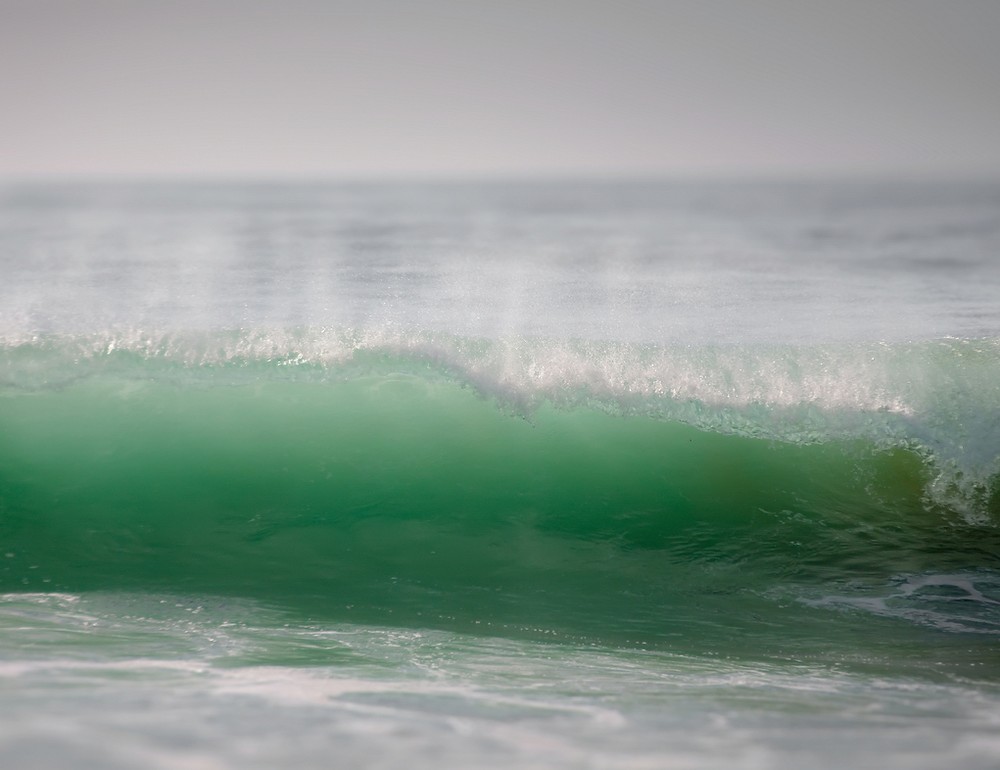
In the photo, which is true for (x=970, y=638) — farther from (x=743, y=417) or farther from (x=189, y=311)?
(x=189, y=311)

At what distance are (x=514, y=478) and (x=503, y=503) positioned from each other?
0.45ft

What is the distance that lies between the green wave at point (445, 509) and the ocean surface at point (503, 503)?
1 centimetres

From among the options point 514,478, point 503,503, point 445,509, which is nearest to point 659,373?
point 514,478

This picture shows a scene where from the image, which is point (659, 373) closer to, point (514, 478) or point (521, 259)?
point (514, 478)

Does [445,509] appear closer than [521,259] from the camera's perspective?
Yes

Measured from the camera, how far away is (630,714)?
5.13 ft

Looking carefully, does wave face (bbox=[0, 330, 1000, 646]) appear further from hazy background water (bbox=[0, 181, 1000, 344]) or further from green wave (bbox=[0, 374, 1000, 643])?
hazy background water (bbox=[0, 181, 1000, 344])

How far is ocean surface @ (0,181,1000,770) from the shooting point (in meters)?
1.50

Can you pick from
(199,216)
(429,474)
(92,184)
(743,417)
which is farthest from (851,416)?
(92,184)

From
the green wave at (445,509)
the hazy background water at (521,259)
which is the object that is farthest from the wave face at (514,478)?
the hazy background water at (521,259)

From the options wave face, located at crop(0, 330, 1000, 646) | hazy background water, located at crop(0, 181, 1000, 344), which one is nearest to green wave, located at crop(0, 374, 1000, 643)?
wave face, located at crop(0, 330, 1000, 646)

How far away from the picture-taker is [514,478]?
126 inches

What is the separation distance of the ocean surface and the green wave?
1 cm

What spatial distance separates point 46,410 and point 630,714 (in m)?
2.81
